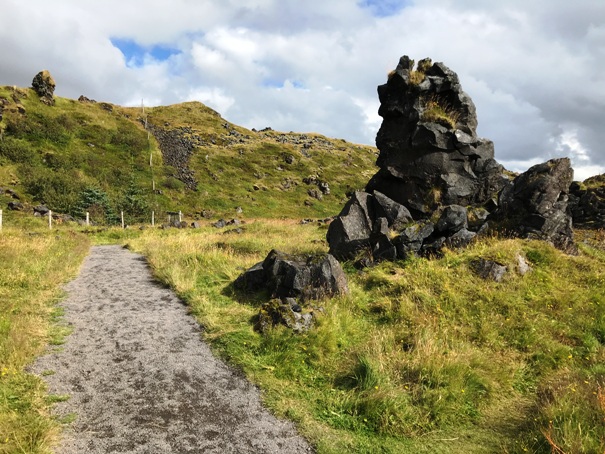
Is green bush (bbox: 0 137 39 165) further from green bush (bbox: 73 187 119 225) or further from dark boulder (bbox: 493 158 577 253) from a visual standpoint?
dark boulder (bbox: 493 158 577 253)

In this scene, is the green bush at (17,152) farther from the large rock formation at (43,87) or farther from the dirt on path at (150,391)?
the dirt on path at (150,391)

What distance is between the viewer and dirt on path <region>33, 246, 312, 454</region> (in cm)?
544

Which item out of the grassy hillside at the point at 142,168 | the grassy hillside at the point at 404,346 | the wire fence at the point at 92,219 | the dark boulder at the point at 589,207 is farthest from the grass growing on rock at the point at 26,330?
the dark boulder at the point at 589,207

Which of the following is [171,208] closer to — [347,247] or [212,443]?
[347,247]

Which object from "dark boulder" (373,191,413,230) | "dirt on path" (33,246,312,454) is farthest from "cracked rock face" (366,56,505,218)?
"dirt on path" (33,246,312,454)

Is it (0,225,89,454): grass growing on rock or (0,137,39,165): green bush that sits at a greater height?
(0,137,39,165): green bush

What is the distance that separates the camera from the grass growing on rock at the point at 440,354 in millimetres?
5871

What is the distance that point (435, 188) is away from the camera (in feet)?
59.0

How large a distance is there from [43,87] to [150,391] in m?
80.3

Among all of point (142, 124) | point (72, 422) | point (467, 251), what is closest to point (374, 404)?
point (72, 422)

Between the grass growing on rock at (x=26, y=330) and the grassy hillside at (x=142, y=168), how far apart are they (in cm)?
2576

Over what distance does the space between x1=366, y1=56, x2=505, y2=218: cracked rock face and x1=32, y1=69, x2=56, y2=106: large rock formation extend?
71.0m

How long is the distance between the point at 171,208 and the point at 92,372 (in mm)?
45495

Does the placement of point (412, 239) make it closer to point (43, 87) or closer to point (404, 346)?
point (404, 346)
